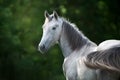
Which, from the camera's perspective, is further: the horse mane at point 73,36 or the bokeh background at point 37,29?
the bokeh background at point 37,29

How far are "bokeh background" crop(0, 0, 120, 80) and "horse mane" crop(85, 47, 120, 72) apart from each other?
41.3ft

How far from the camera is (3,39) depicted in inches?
951

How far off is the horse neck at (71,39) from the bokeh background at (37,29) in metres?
11.4

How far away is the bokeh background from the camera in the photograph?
24.3 m

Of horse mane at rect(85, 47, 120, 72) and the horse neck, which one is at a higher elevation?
the horse neck

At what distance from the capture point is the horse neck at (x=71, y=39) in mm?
11531

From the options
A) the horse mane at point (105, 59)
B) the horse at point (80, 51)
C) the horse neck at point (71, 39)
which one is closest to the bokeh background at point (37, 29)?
the horse neck at point (71, 39)

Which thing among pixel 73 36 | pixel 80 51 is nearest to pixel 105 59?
pixel 80 51

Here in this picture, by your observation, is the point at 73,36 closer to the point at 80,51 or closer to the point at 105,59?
the point at 80,51

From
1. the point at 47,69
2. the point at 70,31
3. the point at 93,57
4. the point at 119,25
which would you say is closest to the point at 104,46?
the point at 93,57

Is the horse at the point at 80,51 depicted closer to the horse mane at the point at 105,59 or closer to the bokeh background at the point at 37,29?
the horse mane at the point at 105,59

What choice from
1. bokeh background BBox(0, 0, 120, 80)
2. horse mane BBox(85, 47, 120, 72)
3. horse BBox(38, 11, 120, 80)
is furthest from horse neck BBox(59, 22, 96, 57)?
bokeh background BBox(0, 0, 120, 80)

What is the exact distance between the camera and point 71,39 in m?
11.7

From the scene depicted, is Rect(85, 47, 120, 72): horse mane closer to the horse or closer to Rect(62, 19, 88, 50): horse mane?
the horse
